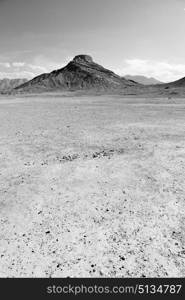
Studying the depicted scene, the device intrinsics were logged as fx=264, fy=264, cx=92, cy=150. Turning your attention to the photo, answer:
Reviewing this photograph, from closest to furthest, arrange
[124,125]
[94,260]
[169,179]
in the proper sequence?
1. [94,260]
2. [169,179]
3. [124,125]

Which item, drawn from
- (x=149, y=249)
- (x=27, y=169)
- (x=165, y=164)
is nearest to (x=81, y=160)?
(x=27, y=169)

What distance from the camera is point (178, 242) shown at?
549cm

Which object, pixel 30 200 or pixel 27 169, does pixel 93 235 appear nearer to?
pixel 30 200

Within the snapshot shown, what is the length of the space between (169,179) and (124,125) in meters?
11.2

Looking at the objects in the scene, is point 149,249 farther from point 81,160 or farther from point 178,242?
point 81,160

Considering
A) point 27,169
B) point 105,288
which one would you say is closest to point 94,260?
point 105,288

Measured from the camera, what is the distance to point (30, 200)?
24.4 ft

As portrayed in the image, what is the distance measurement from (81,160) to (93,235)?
5.35m

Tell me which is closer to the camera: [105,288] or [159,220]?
[105,288]

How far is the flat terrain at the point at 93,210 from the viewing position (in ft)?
16.2

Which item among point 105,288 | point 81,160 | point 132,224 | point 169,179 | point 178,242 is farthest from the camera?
point 81,160

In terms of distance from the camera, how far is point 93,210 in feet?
22.5

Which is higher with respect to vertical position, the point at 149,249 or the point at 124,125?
the point at 124,125

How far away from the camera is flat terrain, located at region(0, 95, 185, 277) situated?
4.93 metres
